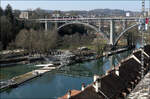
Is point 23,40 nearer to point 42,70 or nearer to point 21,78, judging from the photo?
point 42,70

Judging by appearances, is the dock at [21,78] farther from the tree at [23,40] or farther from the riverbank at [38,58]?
the tree at [23,40]

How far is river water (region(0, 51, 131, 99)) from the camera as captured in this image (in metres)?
13.9

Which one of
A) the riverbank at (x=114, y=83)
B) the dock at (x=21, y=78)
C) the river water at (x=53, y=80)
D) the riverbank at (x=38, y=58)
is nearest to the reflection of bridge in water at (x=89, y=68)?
the river water at (x=53, y=80)

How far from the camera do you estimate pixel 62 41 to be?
3419 centimetres

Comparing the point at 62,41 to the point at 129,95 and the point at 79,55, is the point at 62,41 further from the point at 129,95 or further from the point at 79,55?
the point at 129,95

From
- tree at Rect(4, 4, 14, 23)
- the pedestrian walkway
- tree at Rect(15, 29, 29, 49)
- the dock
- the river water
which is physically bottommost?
the river water

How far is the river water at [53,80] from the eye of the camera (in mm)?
13898

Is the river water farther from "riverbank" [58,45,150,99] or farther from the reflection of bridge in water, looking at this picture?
"riverbank" [58,45,150,99]

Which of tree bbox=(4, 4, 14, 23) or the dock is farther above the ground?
tree bbox=(4, 4, 14, 23)

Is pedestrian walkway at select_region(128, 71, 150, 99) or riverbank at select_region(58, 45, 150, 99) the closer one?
riverbank at select_region(58, 45, 150, 99)

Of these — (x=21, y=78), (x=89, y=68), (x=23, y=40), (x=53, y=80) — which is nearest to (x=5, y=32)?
(x=23, y=40)

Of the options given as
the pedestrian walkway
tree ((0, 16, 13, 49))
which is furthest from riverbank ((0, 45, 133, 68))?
the pedestrian walkway

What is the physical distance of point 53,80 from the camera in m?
17.0

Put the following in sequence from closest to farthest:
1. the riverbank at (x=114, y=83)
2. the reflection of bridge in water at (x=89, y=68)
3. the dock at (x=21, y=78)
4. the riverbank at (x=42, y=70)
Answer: the riverbank at (x=114, y=83) < the dock at (x=21, y=78) < the riverbank at (x=42, y=70) < the reflection of bridge in water at (x=89, y=68)
